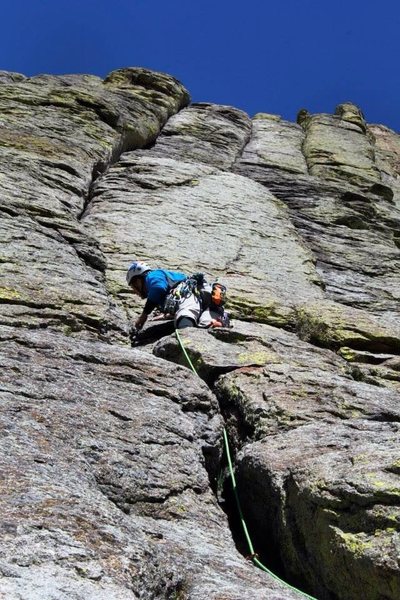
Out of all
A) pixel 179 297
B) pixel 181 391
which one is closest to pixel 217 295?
pixel 179 297

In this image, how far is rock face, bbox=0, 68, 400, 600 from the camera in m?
5.67

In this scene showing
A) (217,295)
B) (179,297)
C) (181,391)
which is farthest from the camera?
(179,297)

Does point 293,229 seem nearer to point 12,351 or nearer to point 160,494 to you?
point 12,351

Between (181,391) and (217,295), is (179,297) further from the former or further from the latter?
(181,391)

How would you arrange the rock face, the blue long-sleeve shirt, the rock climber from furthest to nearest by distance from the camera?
the blue long-sleeve shirt, the rock climber, the rock face

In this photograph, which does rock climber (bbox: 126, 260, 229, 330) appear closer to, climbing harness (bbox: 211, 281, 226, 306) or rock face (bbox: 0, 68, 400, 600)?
climbing harness (bbox: 211, 281, 226, 306)

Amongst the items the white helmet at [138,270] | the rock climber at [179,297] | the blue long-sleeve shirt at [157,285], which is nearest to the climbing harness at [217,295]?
the rock climber at [179,297]

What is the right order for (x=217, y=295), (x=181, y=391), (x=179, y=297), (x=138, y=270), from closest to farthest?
(x=181, y=391)
(x=217, y=295)
(x=179, y=297)
(x=138, y=270)

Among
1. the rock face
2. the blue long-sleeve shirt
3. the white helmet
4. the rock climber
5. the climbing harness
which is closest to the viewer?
the rock face

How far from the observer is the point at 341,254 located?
21.8 meters

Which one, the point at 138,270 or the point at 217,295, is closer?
the point at 217,295

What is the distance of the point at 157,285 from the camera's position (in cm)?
1353

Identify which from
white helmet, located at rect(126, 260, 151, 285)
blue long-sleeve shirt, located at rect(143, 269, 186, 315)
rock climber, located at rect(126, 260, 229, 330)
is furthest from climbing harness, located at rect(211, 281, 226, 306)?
white helmet, located at rect(126, 260, 151, 285)

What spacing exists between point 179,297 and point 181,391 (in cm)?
463
